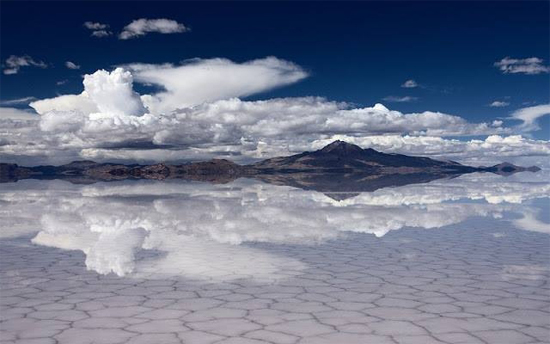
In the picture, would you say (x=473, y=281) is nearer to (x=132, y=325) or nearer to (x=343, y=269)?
(x=343, y=269)

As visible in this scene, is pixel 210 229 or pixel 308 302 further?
pixel 210 229

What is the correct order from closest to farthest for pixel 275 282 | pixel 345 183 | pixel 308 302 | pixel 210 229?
pixel 308 302, pixel 275 282, pixel 210 229, pixel 345 183

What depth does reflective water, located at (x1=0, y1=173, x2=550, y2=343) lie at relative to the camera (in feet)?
16.6

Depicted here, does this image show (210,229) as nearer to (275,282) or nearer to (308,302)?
(275,282)

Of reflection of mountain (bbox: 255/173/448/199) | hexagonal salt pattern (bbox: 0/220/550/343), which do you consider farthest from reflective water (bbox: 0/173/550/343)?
reflection of mountain (bbox: 255/173/448/199)

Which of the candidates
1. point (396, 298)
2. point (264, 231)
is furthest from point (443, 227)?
point (396, 298)

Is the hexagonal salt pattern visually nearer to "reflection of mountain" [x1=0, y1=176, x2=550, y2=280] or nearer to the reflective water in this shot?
the reflective water

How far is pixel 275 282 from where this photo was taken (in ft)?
23.6

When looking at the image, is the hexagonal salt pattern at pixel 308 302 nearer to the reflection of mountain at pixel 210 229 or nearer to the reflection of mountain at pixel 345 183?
the reflection of mountain at pixel 210 229

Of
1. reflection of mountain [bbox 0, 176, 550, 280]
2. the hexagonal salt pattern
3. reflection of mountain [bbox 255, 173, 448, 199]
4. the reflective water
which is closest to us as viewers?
the hexagonal salt pattern

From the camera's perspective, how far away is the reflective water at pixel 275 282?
5.06m

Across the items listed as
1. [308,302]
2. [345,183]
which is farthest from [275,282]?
[345,183]

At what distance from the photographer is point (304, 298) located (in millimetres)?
6266

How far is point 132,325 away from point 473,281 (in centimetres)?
457
